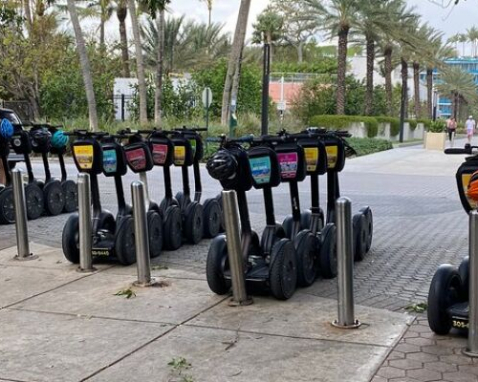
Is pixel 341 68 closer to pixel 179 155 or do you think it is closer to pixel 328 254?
pixel 179 155

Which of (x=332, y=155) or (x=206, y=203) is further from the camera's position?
(x=206, y=203)

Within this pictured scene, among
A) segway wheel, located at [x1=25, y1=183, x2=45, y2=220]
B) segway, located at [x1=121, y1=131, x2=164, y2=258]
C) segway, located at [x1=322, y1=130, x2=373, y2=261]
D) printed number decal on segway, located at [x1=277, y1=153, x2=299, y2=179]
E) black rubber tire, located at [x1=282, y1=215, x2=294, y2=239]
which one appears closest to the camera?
printed number decal on segway, located at [x1=277, y1=153, x2=299, y2=179]

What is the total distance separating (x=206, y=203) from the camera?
8586mm

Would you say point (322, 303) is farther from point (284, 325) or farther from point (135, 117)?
point (135, 117)

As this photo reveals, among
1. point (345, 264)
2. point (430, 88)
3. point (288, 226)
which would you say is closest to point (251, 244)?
point (288, 226)

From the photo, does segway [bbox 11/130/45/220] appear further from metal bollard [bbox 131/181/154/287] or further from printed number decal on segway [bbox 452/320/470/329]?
printed number decal on segway [bbox 452/320/470/329]

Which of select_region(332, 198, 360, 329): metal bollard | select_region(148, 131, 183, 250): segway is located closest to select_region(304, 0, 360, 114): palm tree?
select_region(148, 131, 183, 250): segway

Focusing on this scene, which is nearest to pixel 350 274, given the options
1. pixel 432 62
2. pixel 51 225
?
pixel 51 225

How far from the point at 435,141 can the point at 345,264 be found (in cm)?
2828

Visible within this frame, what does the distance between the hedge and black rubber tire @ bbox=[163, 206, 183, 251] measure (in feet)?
89.3

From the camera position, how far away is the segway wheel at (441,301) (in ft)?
15.6

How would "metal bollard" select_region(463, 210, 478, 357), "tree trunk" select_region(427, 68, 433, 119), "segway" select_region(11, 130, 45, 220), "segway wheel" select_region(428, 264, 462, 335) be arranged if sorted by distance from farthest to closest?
1. "tree trunk" select_region(427, 68, 433, 119)
2. "segway" select_region(11, 130, 45, 220)
3. "segway wheel" select_region(428, 264, 462, 335)
4. "metal bollard" select_region(463, 210, 478, 357)

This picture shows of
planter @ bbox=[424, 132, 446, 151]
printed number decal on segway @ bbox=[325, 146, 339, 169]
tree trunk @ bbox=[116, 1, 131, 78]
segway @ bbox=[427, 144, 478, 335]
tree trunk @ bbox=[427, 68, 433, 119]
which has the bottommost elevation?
planter @ bbox=[424, 132, 446, 151]

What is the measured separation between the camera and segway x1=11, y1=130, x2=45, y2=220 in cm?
961
